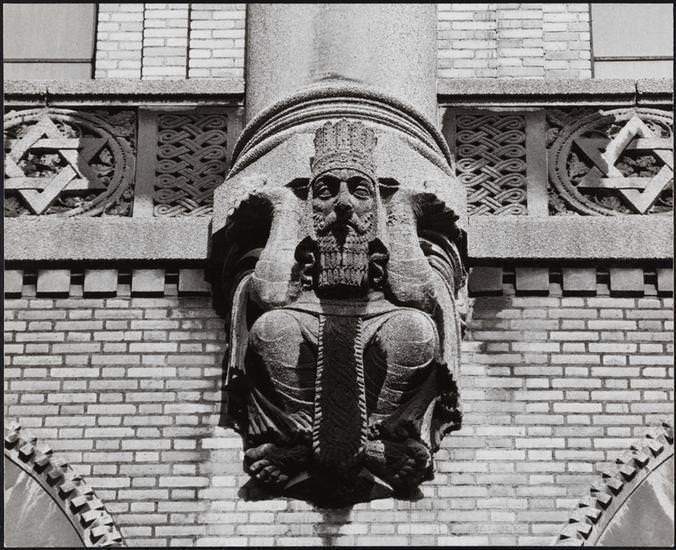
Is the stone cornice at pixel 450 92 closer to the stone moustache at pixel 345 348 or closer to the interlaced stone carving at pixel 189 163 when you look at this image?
the interlaced stone carving at pixel 189 163

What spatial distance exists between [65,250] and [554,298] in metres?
2.84

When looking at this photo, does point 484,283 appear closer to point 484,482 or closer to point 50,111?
point 484,482

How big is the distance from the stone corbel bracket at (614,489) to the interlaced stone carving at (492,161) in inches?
65.5

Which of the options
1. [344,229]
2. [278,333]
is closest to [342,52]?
[344,229]

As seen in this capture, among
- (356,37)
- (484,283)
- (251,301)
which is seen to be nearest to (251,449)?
(251,301)

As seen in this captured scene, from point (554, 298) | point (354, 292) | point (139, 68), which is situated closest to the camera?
point (354, 292)

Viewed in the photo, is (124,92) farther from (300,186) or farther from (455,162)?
(455,162)

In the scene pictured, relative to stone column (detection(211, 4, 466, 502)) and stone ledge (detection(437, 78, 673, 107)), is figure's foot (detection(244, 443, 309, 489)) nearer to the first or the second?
stone column (detection(211, 4, 466, 502))

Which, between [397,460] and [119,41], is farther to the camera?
[119,41]

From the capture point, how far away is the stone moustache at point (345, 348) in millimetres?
13016

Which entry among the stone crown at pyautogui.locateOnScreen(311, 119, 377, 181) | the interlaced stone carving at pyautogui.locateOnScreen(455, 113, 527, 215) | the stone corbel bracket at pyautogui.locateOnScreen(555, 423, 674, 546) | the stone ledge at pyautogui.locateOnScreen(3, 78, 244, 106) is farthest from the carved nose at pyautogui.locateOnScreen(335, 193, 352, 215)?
the stone corbel bracket at pyautogui.locateOnScreen(555, 423, 674, 546)

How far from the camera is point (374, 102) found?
45.7ft

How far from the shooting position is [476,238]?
1403cm

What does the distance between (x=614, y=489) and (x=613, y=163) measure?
2.19 meters
